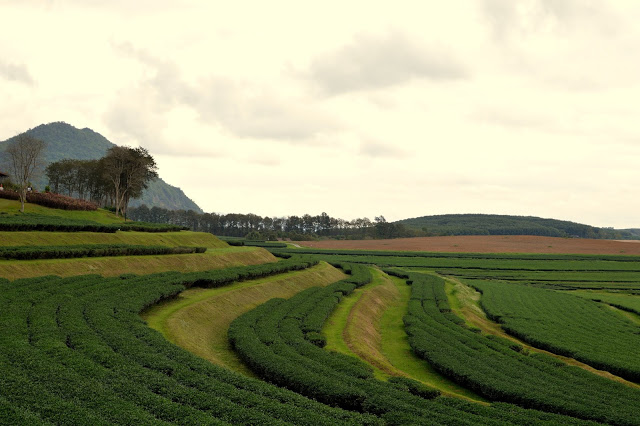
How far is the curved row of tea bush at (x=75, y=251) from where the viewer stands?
3550 cm

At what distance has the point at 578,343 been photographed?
114ft

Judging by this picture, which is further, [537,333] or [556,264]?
[556,264]

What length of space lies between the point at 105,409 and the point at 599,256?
120m

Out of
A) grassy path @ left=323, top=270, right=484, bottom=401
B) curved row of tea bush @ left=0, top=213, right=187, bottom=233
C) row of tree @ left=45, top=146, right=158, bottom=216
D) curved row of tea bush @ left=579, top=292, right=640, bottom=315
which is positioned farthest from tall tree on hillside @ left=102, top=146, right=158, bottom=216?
curved row of tea bush @ left=579, top=292, right=640, bottom=315

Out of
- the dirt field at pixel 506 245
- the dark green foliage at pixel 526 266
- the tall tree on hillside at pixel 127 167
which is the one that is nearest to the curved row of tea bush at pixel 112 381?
the dark green foliage at pixel 526 266

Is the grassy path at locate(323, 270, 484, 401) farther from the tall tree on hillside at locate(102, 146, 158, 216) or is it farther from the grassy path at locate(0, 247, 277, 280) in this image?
the tall tree on hillside at locate(102, 146, 158, 216)

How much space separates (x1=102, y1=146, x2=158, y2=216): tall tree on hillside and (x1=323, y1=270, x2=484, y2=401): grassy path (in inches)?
2185

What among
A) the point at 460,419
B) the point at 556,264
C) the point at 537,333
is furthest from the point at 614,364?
the point at 556,264

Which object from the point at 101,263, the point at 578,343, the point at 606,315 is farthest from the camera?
the point at 606,315

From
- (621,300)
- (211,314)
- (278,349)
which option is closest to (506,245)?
(621,300)

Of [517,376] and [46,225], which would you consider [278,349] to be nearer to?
[517,376]

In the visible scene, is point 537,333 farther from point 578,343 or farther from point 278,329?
point 278,329

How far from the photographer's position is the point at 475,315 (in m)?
46.8

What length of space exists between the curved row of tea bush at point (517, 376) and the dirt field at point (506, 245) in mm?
88151
